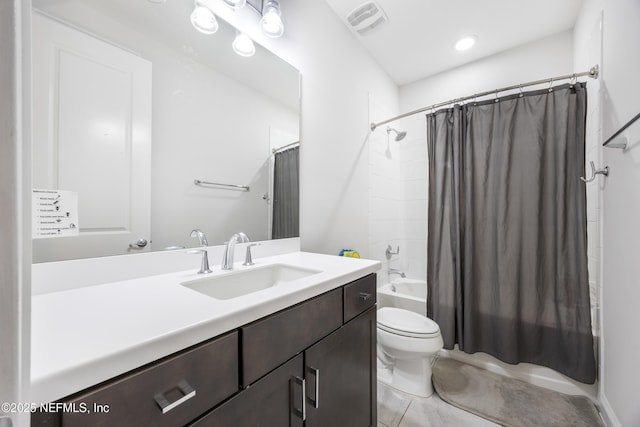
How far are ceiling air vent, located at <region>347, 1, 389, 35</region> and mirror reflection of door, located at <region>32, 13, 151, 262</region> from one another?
1536 millimetres

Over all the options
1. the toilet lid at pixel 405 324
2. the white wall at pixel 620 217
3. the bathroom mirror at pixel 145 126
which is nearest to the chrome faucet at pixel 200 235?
the bathroom mirror at pixel 145 126

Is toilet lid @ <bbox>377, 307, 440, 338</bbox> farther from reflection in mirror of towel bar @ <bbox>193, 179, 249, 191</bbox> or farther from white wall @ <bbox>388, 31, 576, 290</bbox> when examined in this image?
reflection in mirror of towel bar @ <bbox>193, 179, 249, 191</bbox>

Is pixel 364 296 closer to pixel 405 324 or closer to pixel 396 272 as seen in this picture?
pixel 405 324

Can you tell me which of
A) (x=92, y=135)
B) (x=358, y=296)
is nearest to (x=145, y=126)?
(x=92, y=135)

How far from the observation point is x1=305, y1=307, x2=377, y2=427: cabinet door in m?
0.79

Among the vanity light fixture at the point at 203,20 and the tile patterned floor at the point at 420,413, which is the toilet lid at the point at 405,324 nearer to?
the tile patterned floor at the point at 420,413

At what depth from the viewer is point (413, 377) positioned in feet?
5.22

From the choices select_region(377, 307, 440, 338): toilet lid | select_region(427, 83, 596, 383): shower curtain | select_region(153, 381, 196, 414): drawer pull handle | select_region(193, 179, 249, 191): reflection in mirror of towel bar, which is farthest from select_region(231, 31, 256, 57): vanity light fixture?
select_region(377, 307, 440, 338): toilet lid

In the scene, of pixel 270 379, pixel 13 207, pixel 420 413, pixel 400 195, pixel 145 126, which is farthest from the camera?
pixel 400 195

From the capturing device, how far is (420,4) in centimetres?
170

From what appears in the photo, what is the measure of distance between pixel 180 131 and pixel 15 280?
0.90m

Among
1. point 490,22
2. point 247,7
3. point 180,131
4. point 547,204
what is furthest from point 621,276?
point 247,7

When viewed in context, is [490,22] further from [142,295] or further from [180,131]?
[142,295]

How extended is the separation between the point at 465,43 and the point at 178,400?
282cm
